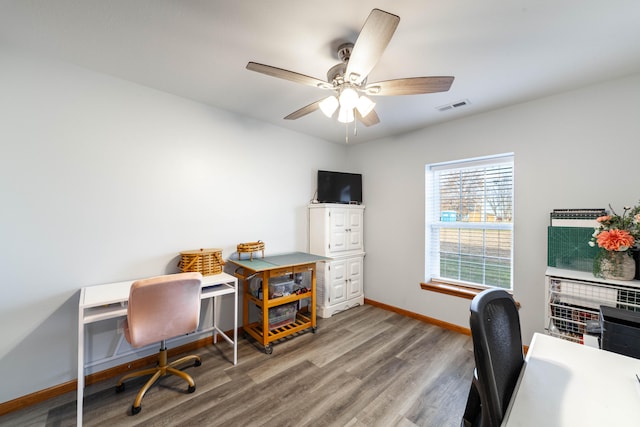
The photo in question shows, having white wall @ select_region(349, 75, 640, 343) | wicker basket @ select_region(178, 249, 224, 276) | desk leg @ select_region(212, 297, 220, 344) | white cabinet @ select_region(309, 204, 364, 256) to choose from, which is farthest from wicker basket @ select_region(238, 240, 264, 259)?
white wall @ select_region(349, 75, 640, 343)

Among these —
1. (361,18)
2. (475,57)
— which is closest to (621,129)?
(475,57)

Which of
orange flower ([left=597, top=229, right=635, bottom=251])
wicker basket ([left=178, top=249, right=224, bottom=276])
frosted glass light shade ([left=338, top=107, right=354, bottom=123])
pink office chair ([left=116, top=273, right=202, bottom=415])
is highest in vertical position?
frosted glass light shade ([left=338, top=107, right=354, bottom=123])

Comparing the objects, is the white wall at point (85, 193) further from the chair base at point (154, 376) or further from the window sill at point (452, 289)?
the window sill at point (452, 289)

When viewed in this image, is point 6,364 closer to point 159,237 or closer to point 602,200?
point 159,237

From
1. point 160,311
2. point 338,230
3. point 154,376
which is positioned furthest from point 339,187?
point 154,376

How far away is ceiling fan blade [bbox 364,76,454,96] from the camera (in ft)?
5.00

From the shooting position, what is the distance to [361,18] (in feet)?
4.72

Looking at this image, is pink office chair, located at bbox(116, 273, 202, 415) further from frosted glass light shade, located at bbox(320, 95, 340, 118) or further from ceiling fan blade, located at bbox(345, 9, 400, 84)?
ceiling fan blade, located at bbox(345, 9, 400, 84)

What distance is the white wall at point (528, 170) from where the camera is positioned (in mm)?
2059

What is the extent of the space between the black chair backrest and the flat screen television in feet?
8.98

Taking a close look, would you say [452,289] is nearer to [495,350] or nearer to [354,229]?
[354,229]

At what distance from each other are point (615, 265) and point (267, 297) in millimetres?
2772

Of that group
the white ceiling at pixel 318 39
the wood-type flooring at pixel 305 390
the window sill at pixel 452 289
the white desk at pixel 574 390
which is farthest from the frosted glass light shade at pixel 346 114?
the window sill at pixel 452 289

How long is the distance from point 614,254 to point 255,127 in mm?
3353
